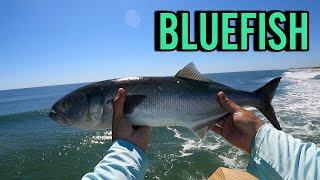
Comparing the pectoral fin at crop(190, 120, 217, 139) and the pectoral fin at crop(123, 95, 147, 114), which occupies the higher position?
the pectoral fin at crop(123, 95, 147, 114)

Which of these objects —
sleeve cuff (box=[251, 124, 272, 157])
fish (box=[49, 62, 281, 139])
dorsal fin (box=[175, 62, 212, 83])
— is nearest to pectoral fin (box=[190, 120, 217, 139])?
fish (box=[49, 62, 281, 139])

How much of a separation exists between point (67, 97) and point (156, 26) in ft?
24.5

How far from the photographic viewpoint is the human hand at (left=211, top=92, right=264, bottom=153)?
3.00 metres

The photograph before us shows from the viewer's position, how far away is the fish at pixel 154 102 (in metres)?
3.80

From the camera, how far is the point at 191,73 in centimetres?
425

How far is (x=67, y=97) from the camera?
13.3 feet

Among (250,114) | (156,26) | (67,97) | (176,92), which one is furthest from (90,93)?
(156,26)

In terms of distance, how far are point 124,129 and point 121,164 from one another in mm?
715

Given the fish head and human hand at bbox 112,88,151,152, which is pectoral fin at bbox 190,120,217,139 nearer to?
human hand at bbox 112,88,151,152

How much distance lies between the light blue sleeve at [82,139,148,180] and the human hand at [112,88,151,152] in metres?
0.15

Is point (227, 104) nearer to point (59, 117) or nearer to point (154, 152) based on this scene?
point (59, 117)

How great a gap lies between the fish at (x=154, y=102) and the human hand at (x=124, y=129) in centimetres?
19

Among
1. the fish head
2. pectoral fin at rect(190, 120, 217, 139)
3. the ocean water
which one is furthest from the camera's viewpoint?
the ocean water

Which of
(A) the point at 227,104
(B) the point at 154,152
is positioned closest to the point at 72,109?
(A) the point at 227,104
